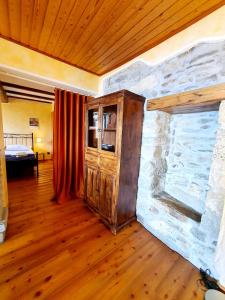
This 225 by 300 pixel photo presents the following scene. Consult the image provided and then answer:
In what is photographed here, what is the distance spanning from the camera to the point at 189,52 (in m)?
1.51

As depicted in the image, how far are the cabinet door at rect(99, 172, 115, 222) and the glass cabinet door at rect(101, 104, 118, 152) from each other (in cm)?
42

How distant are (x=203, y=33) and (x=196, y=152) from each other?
1.26 metres

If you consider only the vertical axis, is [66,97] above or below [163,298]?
above

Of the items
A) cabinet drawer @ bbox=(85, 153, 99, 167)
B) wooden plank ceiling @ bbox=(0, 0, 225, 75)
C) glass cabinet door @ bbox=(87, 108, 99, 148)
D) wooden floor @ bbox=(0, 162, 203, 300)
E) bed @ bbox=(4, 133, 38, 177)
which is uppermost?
wooden plank ceiling @ bbox=(0, 0, 225, 75)

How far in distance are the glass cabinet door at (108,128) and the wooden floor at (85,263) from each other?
1.18 metres

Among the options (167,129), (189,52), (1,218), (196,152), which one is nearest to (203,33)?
(189,52)

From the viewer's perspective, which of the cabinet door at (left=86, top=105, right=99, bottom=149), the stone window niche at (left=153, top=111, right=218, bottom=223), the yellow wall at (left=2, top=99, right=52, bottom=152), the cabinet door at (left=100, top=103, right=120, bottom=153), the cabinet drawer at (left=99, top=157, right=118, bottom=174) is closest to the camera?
the stone window niche at (left=153, top=111, right=218, bottom=223)

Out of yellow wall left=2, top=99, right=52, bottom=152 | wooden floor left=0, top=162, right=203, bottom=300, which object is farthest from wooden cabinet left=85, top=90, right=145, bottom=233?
yellow wall left=2, top=99, right=52, bottom=152

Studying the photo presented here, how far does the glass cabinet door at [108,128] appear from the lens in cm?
207

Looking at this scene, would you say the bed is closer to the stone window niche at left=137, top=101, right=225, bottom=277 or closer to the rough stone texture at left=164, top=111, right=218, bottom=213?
the stone window niche at left=137, top=101, right=225, bottom=277

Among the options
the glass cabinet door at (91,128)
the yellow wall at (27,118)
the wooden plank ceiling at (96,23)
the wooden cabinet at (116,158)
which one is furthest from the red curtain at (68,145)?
the yellow wall at (27,118)

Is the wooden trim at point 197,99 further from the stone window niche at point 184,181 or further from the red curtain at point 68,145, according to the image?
the red curtain at point 68,145

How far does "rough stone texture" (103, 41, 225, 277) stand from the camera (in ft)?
4.35

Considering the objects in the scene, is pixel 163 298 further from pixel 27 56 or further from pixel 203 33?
pixel 27 56
